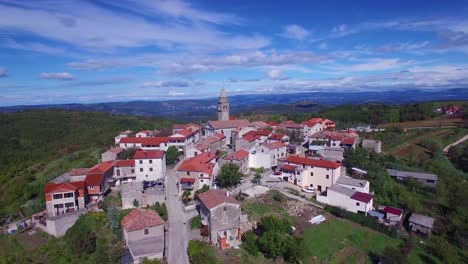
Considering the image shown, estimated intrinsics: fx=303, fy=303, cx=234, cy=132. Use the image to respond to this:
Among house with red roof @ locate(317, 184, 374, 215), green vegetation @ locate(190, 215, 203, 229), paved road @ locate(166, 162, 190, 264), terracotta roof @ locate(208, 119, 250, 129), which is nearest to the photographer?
paved road @ locate(166, 162, 190, 264)

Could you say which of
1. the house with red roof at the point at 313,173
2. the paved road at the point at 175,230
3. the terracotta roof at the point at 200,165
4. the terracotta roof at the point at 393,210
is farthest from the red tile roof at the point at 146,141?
the terracotta roof at the point at 393,210

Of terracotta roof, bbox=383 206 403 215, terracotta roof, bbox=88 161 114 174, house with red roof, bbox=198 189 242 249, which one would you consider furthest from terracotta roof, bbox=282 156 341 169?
terracotta roof, bbox=88 161 114 174

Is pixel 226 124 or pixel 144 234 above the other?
pixel 226 124

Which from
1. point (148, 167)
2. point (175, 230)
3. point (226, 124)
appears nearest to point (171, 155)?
point (148, 167)

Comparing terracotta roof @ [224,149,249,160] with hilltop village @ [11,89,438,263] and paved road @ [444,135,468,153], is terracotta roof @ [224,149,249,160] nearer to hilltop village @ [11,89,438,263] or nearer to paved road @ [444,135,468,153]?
hilltop village @ [11,89,438,263]

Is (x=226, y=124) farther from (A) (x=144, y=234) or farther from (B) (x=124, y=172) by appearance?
(A) (x=144, y=234)
